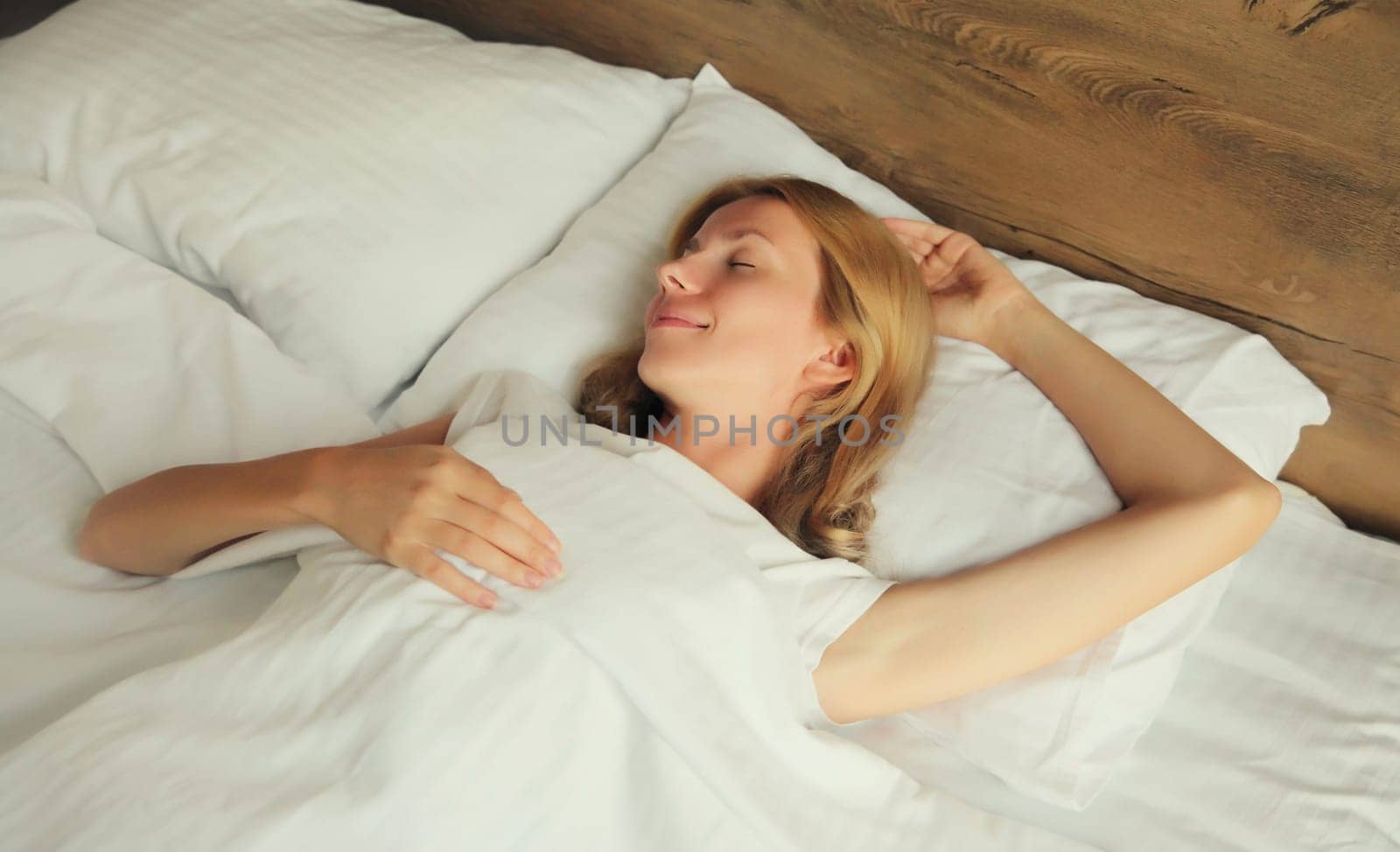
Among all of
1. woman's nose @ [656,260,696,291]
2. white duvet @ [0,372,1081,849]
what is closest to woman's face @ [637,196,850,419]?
woman's nose @ [656,260,696,291]

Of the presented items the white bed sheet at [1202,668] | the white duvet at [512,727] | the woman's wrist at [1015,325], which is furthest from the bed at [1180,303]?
the woman's wrist at [1015,325]

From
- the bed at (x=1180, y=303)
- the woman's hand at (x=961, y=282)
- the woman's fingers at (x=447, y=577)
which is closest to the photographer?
the woman's fingers at (x=447, y=577)

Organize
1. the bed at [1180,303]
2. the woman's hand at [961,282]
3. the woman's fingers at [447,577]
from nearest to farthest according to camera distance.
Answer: the woman's fingers at [447,577], the bed at [1180,303], the woman's hand at [961,282]

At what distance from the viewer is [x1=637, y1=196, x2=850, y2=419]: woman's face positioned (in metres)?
1.19

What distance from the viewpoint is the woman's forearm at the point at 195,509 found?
106 cm

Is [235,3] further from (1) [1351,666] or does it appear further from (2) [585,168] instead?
(1) [1351,666]

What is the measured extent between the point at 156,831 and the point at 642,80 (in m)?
1.21

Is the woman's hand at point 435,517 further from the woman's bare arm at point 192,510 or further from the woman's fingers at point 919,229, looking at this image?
the woman's fingers at point 919,229

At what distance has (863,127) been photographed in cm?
157

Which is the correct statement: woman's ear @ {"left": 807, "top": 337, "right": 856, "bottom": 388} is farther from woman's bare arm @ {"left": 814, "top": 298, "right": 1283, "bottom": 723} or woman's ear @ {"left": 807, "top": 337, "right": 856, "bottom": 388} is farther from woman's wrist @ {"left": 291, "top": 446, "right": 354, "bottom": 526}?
woman's wrist @ {"left": 291, "top": 446, "right": 354, "bottom": 526}

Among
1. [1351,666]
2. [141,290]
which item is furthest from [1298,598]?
[141,290]

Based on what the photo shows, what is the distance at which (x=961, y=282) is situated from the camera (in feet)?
4.47

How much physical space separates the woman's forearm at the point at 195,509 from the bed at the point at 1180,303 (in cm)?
7

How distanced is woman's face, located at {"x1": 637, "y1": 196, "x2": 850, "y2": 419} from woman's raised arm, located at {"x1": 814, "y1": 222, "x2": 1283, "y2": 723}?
→ 28cm
